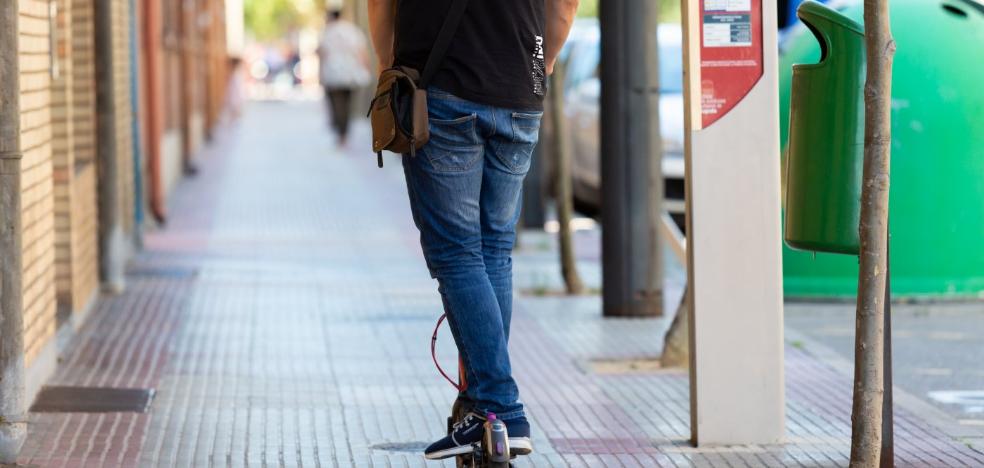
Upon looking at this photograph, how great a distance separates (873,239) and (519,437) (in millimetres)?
1134

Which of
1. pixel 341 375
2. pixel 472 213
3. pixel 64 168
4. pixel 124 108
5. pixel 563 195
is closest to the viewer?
pixel 472 213

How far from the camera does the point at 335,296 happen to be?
10.3 metres

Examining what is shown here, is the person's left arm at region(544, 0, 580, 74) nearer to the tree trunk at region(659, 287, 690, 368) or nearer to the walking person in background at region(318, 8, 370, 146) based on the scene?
the tree trunk at region(659, 287, 690, 368)

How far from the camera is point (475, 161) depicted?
197 inches

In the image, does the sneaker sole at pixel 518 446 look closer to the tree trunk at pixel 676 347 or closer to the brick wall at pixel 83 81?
the tree trunk at pixel 676 347

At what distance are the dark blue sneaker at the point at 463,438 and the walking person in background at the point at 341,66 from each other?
20.2 m

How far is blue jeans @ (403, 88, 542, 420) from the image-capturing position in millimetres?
4941

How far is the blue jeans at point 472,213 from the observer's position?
4.94 m

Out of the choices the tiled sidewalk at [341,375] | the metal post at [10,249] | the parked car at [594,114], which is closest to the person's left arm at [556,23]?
the tiled sidewalk at [341,375]

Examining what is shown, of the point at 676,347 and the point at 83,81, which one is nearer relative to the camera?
the point at 676,347

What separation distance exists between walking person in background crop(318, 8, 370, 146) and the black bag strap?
2025 centimetres

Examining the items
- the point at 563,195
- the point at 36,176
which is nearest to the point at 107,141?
the point at 563,195

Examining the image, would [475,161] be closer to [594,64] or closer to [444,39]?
[444,39]

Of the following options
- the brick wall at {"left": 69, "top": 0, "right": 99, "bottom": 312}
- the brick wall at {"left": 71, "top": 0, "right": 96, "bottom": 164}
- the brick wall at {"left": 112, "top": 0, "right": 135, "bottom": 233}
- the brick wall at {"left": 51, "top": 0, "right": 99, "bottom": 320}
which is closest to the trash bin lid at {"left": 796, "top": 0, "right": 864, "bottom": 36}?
the brick wall at {"left": 51, "top": 0, "right": 99, "bottom": 320}
